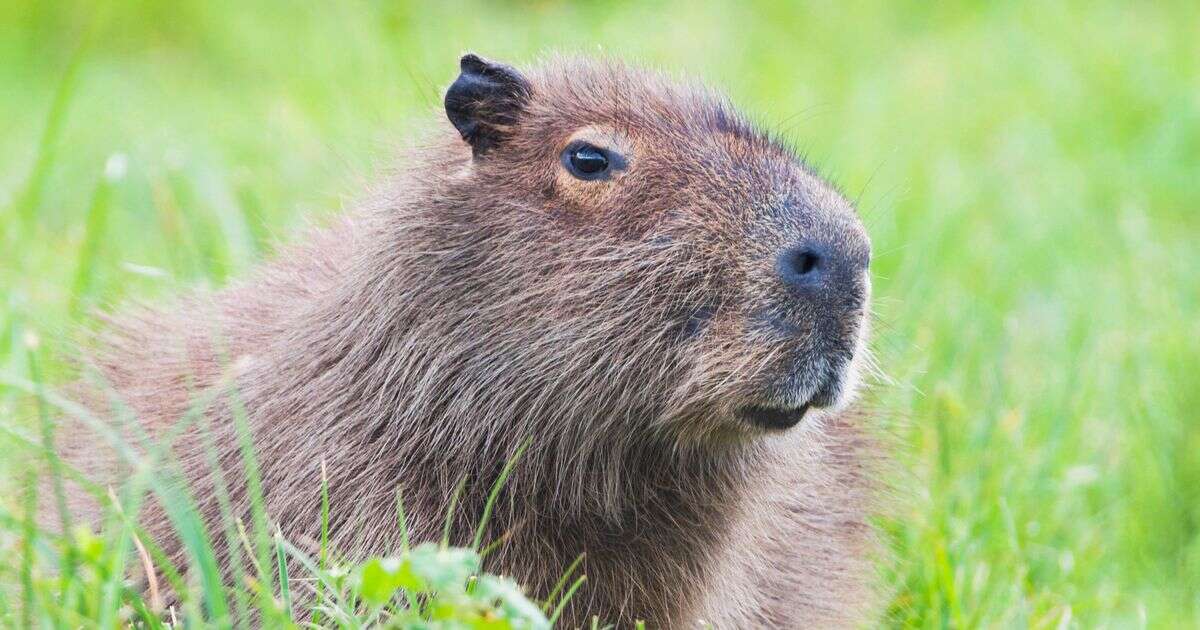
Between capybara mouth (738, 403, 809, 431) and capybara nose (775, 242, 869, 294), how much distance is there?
29cm

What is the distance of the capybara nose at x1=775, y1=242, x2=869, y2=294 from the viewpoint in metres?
3.32

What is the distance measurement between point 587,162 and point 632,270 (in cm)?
31

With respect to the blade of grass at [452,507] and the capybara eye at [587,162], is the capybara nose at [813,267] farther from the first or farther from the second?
the blade of grass at [452,507]

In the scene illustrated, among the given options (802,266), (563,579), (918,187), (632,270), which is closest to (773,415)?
(802,266)

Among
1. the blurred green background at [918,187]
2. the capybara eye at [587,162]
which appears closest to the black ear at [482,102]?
the capybara eye at [587,162]

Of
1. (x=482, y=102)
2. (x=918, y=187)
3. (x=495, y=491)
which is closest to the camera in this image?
(x=495, y=491)

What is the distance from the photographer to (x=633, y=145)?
3.61 m

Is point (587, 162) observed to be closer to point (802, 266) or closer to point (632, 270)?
point (632, 270)

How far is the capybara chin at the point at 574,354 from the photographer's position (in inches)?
133

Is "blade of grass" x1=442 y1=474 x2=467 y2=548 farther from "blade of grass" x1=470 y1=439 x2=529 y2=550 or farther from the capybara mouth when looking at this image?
the capybara mouth

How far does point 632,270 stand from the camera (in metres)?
3.44

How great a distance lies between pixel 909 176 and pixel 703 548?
13.3 feet

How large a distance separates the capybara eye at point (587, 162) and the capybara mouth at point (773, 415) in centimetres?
66

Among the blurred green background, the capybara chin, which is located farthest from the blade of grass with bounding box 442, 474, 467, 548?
the blurred green background
